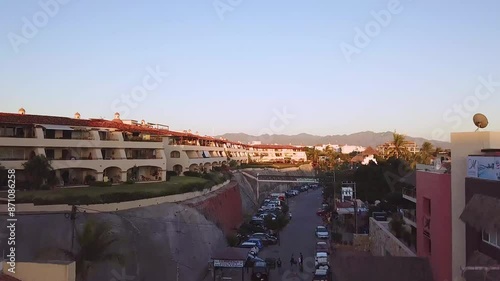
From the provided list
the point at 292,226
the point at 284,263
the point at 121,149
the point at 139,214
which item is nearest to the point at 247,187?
the point at 292,226

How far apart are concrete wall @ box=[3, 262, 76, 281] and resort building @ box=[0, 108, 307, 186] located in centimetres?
2145

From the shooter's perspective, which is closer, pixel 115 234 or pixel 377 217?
pixel 115 234

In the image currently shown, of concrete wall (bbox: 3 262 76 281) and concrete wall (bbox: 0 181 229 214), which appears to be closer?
concrete wall (bbox: 3 262 76 281)

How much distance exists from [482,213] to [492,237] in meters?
0.90

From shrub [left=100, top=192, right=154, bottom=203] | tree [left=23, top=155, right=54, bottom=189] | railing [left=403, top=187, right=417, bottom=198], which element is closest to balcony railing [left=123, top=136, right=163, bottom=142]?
tree [left=23, top=155, right=54, bottom=189]

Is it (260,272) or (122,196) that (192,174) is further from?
(260,272)

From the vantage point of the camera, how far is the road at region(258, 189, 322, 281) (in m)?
31.3

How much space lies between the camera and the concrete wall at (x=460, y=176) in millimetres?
16578

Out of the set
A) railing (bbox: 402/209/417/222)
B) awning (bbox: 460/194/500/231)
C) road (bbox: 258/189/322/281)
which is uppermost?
awning (bbox: 460/194/500/231)

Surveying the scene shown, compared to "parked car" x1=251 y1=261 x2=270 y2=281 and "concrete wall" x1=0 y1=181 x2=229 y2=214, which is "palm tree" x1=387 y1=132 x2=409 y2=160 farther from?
"parked car" x1=251 y1=261 x2=270 y2=281

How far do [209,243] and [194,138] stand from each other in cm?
3035

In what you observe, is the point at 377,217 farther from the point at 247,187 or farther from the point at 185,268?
the point at 247,187

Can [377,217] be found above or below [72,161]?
below

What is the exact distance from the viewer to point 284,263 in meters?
34.7
